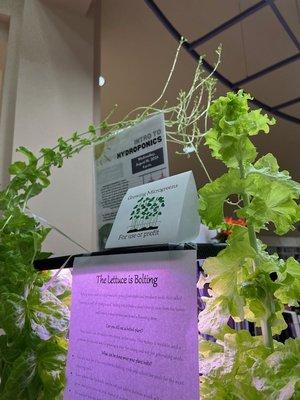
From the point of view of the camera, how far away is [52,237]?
1.38m

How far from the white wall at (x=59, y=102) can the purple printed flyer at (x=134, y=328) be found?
845mm

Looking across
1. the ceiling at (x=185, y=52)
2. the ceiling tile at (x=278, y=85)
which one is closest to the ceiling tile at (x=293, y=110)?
the ceiling at (x=185, y=52)

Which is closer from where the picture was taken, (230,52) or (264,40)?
(264,40)

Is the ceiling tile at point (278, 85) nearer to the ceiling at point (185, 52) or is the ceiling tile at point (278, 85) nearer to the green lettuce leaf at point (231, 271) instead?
the ceiling at point (185, 52)

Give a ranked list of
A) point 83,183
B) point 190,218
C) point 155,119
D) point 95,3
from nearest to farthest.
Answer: point 190,218, point 155,119, point 83,183, point 95,3

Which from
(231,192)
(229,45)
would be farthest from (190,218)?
(229,45)

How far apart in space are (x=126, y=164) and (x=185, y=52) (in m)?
2.79

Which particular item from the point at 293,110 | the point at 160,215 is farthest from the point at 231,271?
the point at 293,110

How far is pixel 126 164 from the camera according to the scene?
25.5 inches

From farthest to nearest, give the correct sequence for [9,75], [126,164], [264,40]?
[264,40]
[9,75]
[126,164]

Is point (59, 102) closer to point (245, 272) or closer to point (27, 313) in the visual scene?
point (27, 313)

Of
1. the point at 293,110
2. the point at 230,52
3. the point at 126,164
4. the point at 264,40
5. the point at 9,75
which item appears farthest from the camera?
the point at 293,110

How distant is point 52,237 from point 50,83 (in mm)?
670

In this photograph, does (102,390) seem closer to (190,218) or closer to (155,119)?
(190,218)
